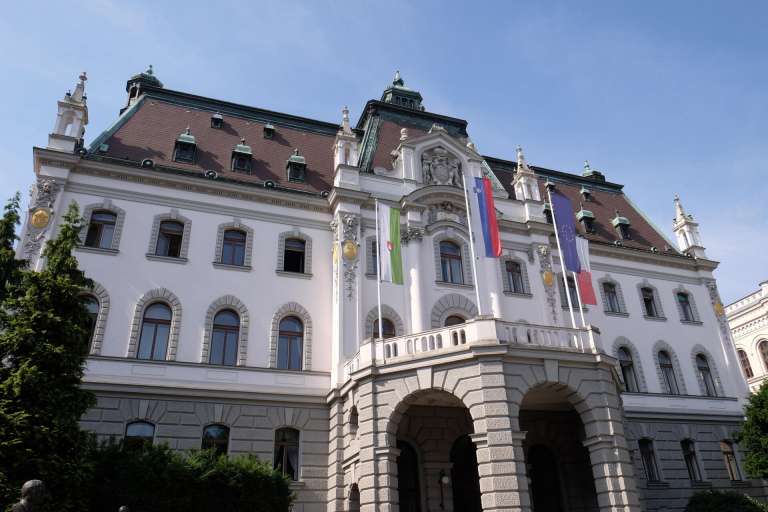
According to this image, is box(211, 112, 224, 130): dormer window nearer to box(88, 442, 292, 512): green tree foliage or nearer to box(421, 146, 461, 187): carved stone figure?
box(421, 146, 461, 187): carved stone figure

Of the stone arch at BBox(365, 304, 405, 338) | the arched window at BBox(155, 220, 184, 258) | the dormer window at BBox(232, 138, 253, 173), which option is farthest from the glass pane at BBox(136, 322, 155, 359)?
the dormer window at BBox(232, 138, 253, 173)

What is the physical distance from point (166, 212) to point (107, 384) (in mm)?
7655

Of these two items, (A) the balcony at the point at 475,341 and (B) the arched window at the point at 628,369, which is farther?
(B) the arched window at the point at 628,369

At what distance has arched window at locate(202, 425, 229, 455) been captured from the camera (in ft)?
72.6

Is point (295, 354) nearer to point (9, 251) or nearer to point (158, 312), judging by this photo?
point (158, 312)

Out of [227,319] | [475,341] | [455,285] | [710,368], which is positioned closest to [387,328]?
[455,285]

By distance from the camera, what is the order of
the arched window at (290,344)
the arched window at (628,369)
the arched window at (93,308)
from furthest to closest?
the arched window at (628,369) → the arched window at (290,344) → the arched window at (93,308)

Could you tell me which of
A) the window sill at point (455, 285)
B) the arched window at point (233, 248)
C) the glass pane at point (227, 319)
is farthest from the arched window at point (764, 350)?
the glass pane at point (227, 319)

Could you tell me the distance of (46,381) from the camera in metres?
15.5

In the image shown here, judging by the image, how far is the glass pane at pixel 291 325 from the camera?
82.6 ft

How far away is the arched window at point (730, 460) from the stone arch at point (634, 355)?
497 cm

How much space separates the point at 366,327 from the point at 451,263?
227 inches

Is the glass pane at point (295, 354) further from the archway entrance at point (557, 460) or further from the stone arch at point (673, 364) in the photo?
the stone arch at point (673, 364)

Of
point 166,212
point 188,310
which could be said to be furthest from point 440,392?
point 166,212
